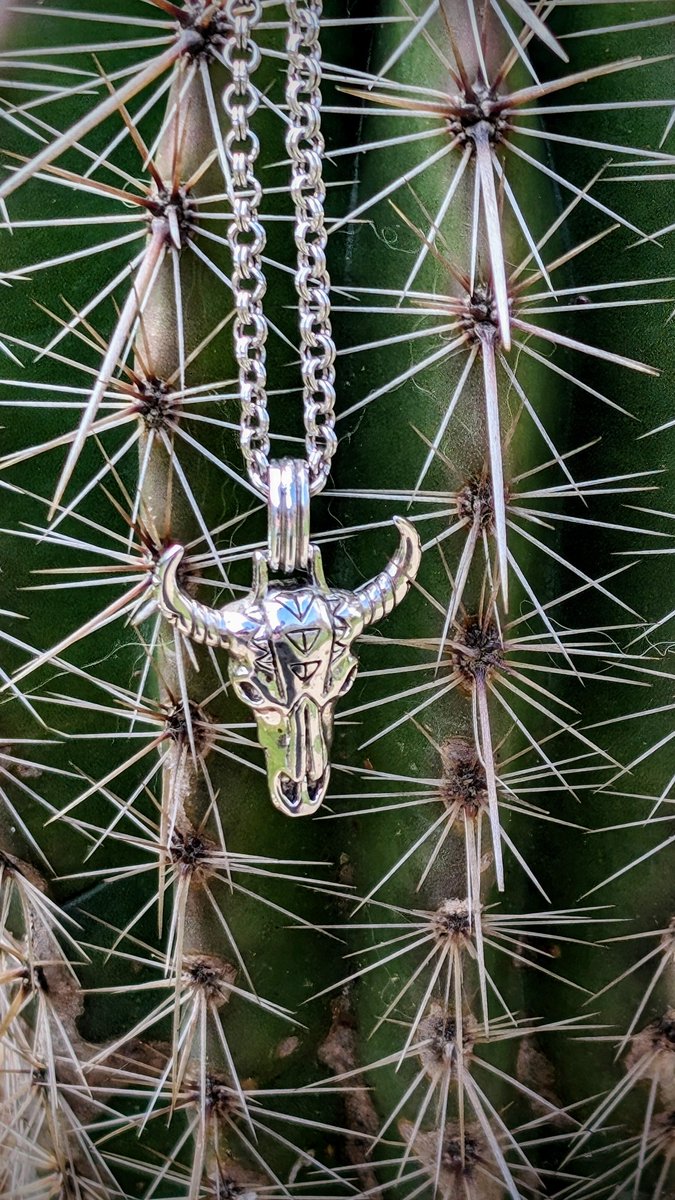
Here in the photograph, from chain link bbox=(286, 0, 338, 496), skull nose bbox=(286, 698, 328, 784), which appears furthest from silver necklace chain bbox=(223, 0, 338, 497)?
skull nose bbox=(286, 698, 328, 784)

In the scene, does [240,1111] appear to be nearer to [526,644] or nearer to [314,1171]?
[314,1171]

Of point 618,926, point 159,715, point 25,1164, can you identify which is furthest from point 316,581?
point 25,1164

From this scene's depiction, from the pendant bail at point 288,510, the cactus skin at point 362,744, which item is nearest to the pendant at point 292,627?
the pendant bail at point 288,510

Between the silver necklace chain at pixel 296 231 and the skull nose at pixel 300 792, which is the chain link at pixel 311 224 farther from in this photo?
the skull nose at pixel 300 792

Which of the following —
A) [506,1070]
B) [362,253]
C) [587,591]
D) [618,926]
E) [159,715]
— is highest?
[362,253]

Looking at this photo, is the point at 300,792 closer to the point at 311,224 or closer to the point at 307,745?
the point at 307,745

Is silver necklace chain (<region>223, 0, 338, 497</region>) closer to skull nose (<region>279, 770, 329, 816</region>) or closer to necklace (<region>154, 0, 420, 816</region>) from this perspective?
necklace (<region>154, 0, 420, 816</region>)

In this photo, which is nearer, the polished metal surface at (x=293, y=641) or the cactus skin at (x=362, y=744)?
the polished metal surface at (x=293, y=641)
